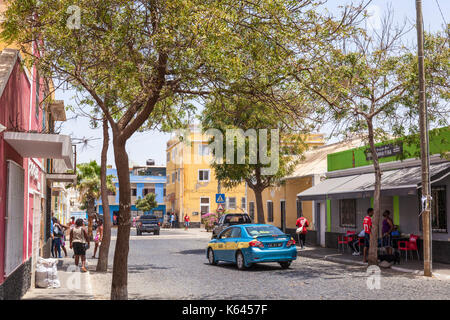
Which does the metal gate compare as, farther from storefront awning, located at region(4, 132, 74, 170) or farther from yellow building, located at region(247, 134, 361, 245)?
yellow building, located at region(247, 134, 361, 245)

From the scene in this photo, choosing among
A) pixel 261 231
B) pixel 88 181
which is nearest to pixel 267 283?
pixel 261 231

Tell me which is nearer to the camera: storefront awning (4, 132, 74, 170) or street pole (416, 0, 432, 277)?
storefront awning (4, 132, 74, 170)

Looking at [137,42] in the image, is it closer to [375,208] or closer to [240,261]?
[240,261]

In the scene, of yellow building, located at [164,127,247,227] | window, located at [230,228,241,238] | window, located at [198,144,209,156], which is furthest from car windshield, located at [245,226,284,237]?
window, located at [198,144,209,156]

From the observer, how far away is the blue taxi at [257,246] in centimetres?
1669

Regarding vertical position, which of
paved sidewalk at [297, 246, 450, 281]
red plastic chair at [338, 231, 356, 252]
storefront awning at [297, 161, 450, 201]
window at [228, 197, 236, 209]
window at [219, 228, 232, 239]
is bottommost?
paved sidewalk at [297, 246, 450, 281]

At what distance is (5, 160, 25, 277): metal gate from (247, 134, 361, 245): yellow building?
1908 centimetres

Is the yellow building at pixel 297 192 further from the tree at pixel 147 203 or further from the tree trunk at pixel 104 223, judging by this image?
the tree at pixel 147 203

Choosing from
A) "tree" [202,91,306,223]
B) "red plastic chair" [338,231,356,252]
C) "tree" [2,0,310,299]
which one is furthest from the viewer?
"tree" [202,91,306,223]

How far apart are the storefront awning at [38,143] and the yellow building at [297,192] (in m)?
18.9

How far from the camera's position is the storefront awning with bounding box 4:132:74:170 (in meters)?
8.86
